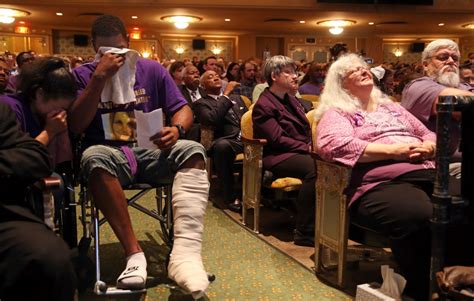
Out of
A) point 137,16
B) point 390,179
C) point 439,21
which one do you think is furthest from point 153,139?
point 439,21

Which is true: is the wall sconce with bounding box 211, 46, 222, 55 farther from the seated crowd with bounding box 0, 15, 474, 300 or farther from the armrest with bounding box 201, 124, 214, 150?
the seated crowd with bounding box 0, 15, 474, 300

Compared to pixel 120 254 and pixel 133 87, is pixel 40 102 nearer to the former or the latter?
pixel 133 87

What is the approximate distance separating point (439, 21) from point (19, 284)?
15.2 metres

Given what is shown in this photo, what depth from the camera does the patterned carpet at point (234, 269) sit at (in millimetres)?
2193

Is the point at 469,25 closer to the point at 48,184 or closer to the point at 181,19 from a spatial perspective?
the point at 181,19

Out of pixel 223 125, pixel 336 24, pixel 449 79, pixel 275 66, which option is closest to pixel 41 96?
pixel 275 66

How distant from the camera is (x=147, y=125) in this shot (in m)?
2.13

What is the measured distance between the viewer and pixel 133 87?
2311mm

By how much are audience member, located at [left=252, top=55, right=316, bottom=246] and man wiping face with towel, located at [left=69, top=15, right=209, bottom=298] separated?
859 mm

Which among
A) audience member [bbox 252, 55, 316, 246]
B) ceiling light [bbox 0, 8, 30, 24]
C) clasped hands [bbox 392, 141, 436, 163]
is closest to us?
clasped hands [bbox 392, 141, 436, 163]

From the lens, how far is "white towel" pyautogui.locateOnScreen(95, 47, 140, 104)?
7.24 feet

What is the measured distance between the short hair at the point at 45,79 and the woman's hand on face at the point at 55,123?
9 cm

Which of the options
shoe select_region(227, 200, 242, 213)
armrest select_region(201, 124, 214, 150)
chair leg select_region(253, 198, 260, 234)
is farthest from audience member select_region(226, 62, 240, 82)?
chair leg select_region(253, 198, 260, 234)

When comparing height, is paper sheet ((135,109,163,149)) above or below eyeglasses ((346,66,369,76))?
below
